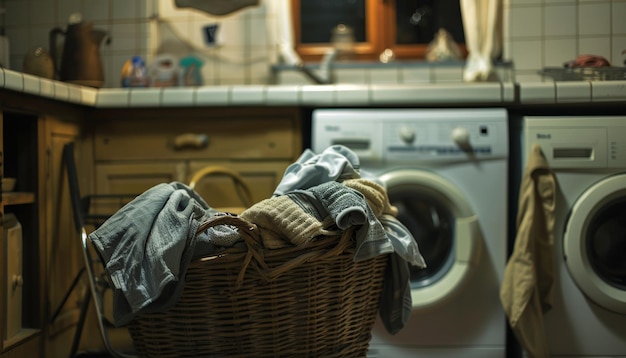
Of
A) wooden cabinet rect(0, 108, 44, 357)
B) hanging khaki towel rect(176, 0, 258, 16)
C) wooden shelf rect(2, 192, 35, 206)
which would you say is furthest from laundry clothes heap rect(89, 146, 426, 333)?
hanging khaki towel rect(176, 0, 258, 16)

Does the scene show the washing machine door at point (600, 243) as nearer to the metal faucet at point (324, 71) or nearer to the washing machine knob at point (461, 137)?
the washing machine knob at point (461, 137)

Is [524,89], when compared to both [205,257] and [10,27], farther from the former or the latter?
[10,27]

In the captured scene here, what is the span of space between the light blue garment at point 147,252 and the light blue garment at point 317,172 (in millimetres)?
219

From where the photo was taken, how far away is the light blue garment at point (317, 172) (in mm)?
1388

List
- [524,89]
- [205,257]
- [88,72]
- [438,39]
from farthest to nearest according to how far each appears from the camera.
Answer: [438,39] → [88,72] → [524,89] → [205,257]

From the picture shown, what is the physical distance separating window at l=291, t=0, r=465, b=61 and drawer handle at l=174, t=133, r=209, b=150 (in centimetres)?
92

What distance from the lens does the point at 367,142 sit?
2180 mm

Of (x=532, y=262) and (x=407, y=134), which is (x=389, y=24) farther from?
(x=532, y=262)

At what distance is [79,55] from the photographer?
2.55m

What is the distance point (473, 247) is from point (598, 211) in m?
0.39

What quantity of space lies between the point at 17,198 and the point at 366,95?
1.07 meters

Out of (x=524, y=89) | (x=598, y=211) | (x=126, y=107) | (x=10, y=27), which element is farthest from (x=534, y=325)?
(x=10, y=27)

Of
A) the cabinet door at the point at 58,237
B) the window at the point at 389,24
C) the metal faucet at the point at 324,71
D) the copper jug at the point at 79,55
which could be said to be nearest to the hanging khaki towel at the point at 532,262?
the metal faucet at the point at 324,71

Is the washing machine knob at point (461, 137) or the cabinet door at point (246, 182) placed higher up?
the washing machine knob at point (461, 137)
